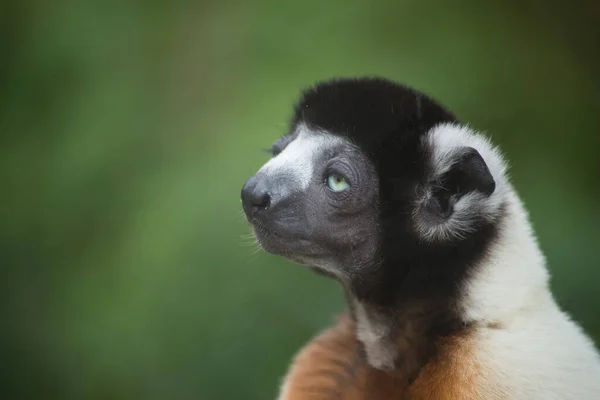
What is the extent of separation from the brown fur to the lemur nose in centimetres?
38

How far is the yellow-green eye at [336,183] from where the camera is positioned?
127 centimetres

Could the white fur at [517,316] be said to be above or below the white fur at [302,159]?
below

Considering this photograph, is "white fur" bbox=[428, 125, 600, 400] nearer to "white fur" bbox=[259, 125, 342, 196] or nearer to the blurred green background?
"white fur" bbox=[259, 125, 342, 196]

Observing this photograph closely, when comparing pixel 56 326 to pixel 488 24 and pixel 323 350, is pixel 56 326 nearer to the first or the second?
pixel 323 350

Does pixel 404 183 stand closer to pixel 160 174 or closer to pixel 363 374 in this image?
pixel 363 374

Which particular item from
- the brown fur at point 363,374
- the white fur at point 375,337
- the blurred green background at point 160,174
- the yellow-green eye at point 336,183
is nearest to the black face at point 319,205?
the yellow-green eye at point 336,183

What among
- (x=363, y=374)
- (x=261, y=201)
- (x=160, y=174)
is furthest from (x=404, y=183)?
(x=160, y=174)

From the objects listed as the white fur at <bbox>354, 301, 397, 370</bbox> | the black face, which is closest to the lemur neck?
the white fur at <bbox>354, 301, 397, 370</bbox>

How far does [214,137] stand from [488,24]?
0.86 meters

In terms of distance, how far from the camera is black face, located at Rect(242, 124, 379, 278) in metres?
1.25

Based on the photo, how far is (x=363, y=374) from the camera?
136 cm

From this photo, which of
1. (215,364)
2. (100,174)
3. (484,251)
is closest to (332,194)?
(484,251)

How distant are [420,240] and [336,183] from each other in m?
0.19

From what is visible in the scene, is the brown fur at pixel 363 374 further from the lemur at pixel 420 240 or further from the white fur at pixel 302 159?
the white fur at pixel 302 159
